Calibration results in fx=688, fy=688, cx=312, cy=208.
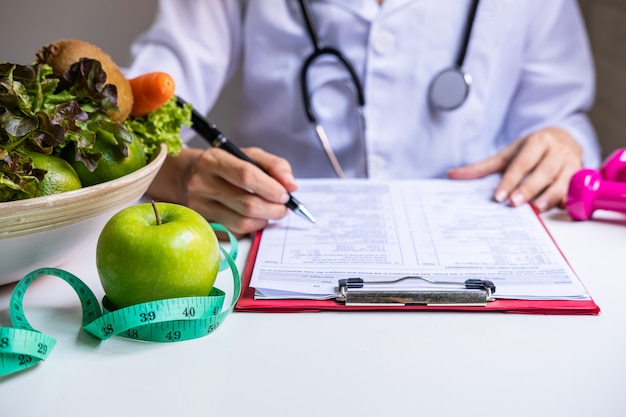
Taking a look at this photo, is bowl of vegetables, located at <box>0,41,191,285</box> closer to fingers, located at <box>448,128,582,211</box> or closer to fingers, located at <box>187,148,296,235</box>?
fingers, located at <box>187,148,296,235</box>

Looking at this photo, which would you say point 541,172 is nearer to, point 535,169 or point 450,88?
point 535,169

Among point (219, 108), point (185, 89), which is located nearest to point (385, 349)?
point (185, 89)

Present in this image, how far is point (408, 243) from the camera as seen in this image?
0.83 meters

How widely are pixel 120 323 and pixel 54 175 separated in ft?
0.55

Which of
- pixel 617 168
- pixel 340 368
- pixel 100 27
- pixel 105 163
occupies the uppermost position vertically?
pixel 100 27

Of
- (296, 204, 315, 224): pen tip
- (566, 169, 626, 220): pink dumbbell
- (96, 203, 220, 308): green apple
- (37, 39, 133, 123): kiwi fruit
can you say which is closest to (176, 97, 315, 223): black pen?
(296, 204, 315, 224): pen tip

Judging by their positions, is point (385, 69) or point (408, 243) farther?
point (385, 69)

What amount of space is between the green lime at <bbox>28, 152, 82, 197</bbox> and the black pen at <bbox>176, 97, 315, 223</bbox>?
0.25 metres

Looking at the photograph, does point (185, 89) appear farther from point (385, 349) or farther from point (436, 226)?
Answer: point (385, 349)

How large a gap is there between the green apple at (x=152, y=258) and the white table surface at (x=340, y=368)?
2.0 inches

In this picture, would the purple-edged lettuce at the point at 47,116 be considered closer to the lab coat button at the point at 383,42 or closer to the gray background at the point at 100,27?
the lab coat button at the point at 383,42

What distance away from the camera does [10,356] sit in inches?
24.2

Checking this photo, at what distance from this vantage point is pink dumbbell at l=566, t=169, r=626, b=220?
3.08 ft

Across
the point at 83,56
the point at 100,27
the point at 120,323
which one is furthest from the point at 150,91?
the point at 100,27
